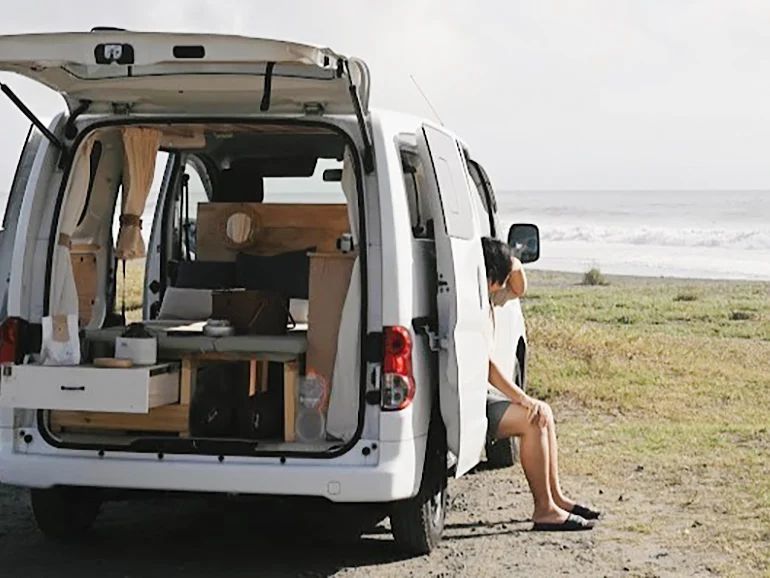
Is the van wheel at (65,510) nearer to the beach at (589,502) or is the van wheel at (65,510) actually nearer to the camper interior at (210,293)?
the beach at (589,502)

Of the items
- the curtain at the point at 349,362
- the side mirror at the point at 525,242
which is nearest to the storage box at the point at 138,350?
the curtain at the point at 349,362

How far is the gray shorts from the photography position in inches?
300

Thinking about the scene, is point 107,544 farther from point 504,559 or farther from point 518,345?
point 518,345

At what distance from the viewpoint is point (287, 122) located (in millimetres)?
6488

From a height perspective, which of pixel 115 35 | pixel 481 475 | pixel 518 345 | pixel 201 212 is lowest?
pixel 481 475

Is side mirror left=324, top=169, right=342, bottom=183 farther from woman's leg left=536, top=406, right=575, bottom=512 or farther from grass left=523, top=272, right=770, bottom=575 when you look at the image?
grass left=523, top=272, right=770, bottom=575

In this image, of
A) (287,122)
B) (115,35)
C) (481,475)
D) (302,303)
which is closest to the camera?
(115,35)

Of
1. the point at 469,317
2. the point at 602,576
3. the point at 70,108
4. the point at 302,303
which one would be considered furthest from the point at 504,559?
the point at 70,108

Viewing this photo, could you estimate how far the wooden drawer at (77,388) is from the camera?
20.2 feet

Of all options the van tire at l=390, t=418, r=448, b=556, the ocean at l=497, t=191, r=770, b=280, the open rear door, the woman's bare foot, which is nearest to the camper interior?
the open rear door

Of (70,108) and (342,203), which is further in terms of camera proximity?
(342,203)

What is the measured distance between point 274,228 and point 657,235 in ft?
162

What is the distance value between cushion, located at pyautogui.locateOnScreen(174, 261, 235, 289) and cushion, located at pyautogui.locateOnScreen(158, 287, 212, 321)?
55mm

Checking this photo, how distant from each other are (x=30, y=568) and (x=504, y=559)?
2073 millimetres
